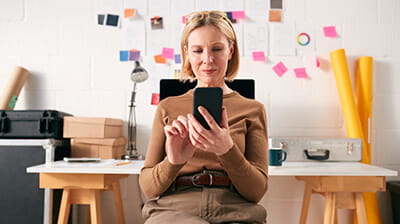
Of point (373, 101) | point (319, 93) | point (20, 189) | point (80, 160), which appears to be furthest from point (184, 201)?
point (373, 101)

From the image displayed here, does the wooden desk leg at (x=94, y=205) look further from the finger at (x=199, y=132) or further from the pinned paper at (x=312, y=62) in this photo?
the pinned paper at (x=312, y=62)

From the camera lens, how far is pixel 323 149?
6.15 ft

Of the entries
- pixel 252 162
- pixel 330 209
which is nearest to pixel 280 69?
pixel 330 209

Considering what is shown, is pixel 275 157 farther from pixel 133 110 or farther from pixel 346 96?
pixel 133 110

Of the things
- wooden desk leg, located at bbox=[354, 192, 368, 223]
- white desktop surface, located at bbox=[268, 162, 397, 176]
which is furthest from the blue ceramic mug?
wooden desk leg, located at bbox=[354, 192, 368, 223]

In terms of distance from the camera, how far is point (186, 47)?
94 cm

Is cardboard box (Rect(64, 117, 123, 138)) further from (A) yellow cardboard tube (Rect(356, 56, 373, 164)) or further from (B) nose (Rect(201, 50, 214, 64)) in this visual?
(A) yellow cardboard tube (Rect(356, 56, 373, 164))

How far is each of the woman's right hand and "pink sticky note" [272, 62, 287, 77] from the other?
146 centimetres

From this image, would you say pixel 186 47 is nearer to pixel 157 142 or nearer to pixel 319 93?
pixel 157 142

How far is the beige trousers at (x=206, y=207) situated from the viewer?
87 centimetres

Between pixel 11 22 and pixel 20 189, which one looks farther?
pixel 11 22

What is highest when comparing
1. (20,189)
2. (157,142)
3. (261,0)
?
(261,0)

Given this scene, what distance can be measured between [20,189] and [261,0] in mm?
1813

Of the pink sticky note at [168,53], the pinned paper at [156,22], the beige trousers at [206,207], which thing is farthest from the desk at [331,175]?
the pinned paper at [156,22]
